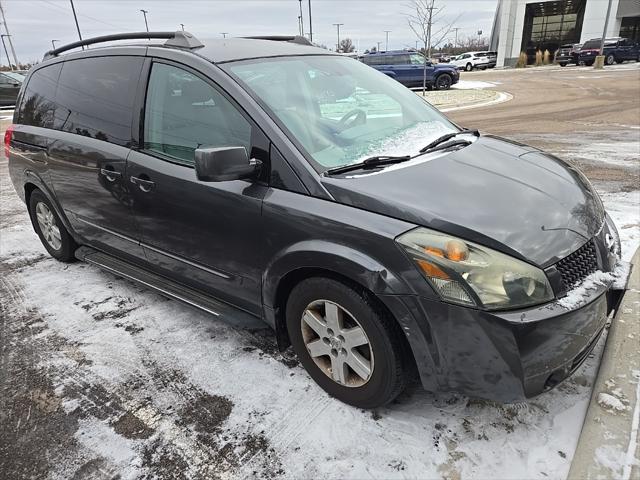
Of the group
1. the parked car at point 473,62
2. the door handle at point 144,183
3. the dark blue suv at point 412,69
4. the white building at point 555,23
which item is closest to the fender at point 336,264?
the door handle at point 144,183

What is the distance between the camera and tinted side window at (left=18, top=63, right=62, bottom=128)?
152 inches

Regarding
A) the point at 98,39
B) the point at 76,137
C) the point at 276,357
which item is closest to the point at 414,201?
the point at 276,357

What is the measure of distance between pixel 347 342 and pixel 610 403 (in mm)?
1321

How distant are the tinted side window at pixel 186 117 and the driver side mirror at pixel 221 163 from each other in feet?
0.70

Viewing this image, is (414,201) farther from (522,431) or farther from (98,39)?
(98,39)

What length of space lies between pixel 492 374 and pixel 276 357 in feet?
4.46

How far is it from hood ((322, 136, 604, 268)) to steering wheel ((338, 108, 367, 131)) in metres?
0.48

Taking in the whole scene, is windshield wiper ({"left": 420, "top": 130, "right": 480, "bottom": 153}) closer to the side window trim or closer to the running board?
the side window trim

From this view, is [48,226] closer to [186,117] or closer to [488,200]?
[186,117]

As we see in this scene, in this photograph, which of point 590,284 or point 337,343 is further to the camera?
point 337,343

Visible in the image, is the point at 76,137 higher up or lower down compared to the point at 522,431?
higher up

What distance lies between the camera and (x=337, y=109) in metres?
2.84

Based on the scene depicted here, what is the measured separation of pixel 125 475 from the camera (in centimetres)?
209

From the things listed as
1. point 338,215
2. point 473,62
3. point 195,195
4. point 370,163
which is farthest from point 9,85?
point 473,62
